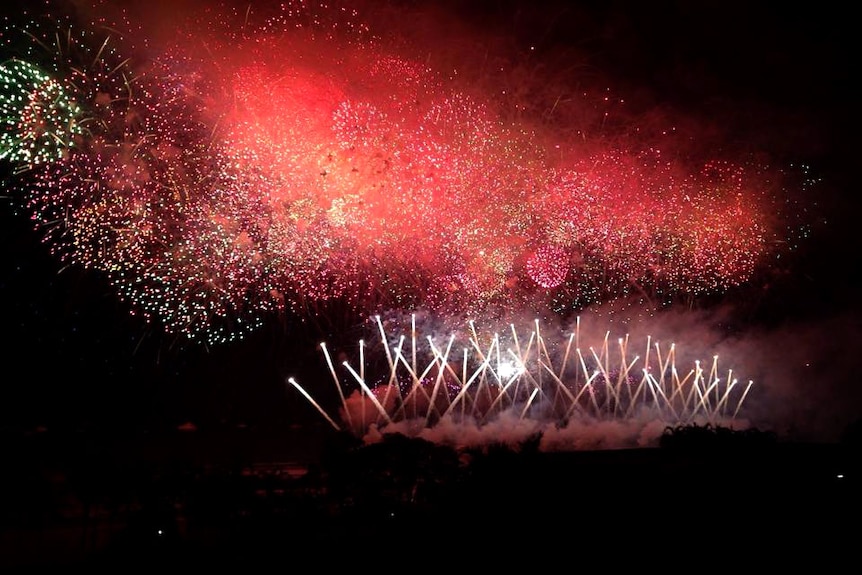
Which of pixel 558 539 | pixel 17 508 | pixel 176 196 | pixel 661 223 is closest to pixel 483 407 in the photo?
pixel 661 223

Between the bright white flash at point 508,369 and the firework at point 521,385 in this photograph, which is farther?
the bright white flash at point 508,369

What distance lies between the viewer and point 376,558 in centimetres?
486

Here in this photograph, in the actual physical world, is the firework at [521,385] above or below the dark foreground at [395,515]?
above

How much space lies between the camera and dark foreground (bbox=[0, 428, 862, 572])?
16.0 ft

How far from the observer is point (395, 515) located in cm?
532

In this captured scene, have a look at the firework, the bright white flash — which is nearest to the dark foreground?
the firework

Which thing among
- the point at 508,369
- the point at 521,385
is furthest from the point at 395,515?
the point at 521,385

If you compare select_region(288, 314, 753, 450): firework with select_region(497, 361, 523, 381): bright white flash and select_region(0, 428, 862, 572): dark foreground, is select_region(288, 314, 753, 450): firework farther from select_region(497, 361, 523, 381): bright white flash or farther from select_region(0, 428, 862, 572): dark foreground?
select_region(0, 428, 862, 572): dark foreground

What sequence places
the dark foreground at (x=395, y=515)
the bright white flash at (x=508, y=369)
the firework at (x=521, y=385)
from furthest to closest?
the bright white flash at (x=508, y=369), the firework at (x=521, y=385), the dark foreground at (x=395, y=515)

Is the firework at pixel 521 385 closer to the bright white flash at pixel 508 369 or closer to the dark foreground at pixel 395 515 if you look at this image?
the bright white flash at pixel 508 369

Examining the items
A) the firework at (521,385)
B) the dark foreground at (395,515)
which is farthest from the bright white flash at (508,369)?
the dark foreground at (395,515)

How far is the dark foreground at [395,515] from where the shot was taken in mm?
4875

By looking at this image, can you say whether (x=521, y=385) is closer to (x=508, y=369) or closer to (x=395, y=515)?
(x=508, y=369)

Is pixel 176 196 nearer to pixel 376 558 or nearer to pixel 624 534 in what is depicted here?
pixel 376 558
